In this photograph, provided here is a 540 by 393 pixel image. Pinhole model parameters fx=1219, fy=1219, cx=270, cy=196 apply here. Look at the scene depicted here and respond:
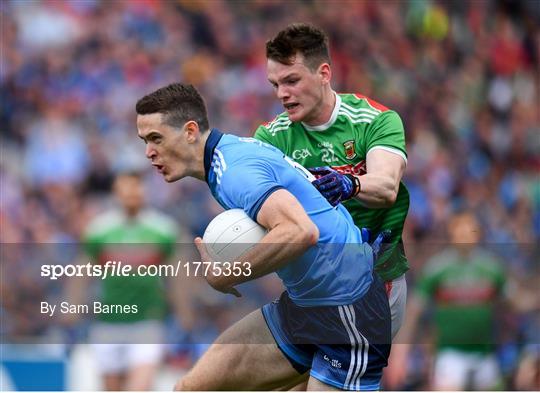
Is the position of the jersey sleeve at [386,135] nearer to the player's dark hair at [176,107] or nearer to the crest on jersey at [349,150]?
the crest on jersey at [349,150]

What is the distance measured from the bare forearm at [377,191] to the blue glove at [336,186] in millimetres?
66

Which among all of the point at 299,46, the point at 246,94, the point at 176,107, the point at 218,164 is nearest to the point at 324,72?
the point at 299,46

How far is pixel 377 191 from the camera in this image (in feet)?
19.8

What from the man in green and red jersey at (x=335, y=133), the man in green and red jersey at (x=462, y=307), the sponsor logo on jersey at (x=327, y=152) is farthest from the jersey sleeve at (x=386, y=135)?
the man in green and red jersey at (x=462, y=307)

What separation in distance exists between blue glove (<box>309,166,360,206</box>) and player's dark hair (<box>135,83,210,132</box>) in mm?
612

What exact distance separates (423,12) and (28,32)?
5.07 meters

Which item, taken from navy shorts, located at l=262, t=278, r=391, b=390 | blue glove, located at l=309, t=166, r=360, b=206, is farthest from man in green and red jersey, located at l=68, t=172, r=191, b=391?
blue glove, located at l=309, t=166, r=360, b=206

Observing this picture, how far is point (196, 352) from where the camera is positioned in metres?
9.52

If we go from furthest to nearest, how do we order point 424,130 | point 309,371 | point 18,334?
point 424,130
point 18,334
point 309,371

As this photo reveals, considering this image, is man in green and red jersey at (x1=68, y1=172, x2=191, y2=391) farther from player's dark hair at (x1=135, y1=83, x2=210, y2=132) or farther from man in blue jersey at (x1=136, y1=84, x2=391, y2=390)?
player's dark hair at (x1=135, y1=83, x2=210, y2=132)

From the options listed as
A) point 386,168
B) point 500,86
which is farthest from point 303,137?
point 500,86

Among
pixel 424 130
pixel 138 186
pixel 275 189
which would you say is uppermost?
pixel 424 130

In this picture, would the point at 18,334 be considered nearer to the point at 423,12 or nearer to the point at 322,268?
the point at 322,268

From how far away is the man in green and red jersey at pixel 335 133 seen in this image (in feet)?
20.5
